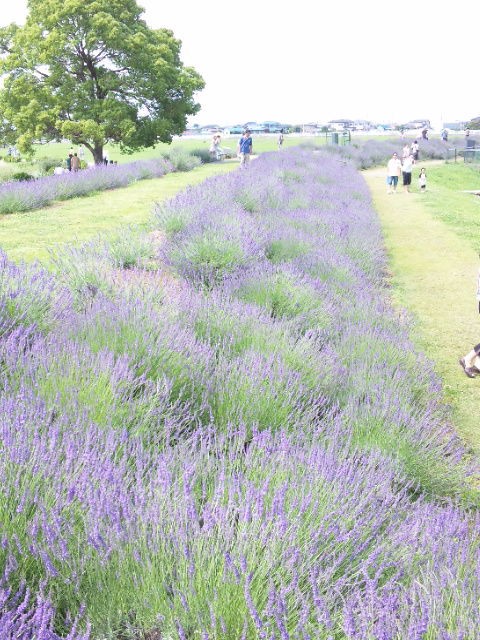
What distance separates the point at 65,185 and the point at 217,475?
1446 centimetres

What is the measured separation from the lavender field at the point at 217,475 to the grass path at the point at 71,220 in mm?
3446

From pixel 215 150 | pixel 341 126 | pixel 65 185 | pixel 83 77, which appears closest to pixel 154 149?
pixel 215 150

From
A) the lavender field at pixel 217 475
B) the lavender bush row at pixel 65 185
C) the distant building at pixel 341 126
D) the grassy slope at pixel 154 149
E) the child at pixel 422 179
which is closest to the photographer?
the lavender field at pixel 217 475

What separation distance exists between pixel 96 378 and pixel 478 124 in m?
90.2

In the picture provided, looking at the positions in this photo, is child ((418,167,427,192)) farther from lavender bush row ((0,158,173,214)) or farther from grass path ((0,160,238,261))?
grass path ((0,160,238,261))

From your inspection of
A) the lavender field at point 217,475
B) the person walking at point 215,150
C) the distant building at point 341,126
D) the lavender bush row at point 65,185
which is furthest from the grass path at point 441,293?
the distant building at point 341,126

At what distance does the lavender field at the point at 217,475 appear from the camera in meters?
1.78

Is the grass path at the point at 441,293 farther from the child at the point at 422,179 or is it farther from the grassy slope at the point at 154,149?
the grassy slope at the point at 154,149

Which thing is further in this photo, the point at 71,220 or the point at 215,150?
the point at 215,150

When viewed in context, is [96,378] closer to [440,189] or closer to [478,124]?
[440,189]

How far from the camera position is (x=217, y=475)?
247cm

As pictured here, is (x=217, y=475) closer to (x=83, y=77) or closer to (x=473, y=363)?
(x=473, y=363)

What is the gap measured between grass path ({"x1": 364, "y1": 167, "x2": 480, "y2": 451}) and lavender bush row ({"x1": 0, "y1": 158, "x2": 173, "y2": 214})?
7.66m

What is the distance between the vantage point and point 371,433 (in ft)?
11.6
